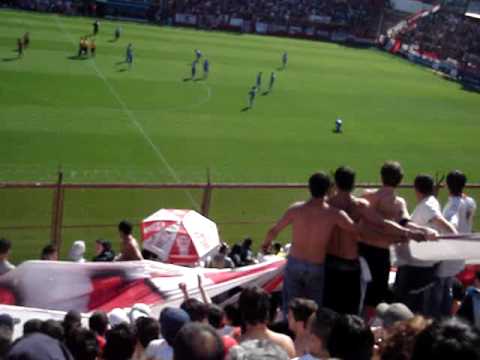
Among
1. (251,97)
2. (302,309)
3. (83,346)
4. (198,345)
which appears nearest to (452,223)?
(302,309)

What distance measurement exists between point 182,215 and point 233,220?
394 centimetres

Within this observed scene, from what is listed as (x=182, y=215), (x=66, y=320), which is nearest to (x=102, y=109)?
(x=182, y=215)

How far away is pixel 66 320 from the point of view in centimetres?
539

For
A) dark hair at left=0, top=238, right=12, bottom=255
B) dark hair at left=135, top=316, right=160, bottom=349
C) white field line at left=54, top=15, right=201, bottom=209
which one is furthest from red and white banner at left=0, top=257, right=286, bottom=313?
white field line at left=54, top=15, right=201, bottom=209

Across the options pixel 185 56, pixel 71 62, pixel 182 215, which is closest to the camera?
pixel 182 215

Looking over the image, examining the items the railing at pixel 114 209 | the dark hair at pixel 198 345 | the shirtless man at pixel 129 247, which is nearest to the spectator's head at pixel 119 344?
the dark hair at pixel 198 345

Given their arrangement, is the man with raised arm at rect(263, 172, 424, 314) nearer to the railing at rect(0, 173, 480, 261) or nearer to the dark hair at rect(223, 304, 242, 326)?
the dark hair at rect(223, 304, 242, 326)

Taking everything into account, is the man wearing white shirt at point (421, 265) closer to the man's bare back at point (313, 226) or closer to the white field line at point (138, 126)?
the man's bare back at point (313, 226)

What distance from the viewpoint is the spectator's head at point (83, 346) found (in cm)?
480

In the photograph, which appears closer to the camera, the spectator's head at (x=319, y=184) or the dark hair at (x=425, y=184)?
the spectator's head at (x=319, y=184)

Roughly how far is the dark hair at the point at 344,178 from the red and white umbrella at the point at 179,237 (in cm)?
377

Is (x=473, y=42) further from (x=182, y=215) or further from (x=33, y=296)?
(x=33, y=296)

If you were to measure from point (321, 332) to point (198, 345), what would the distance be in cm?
106

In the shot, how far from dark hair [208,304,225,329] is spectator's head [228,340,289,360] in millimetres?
2010
